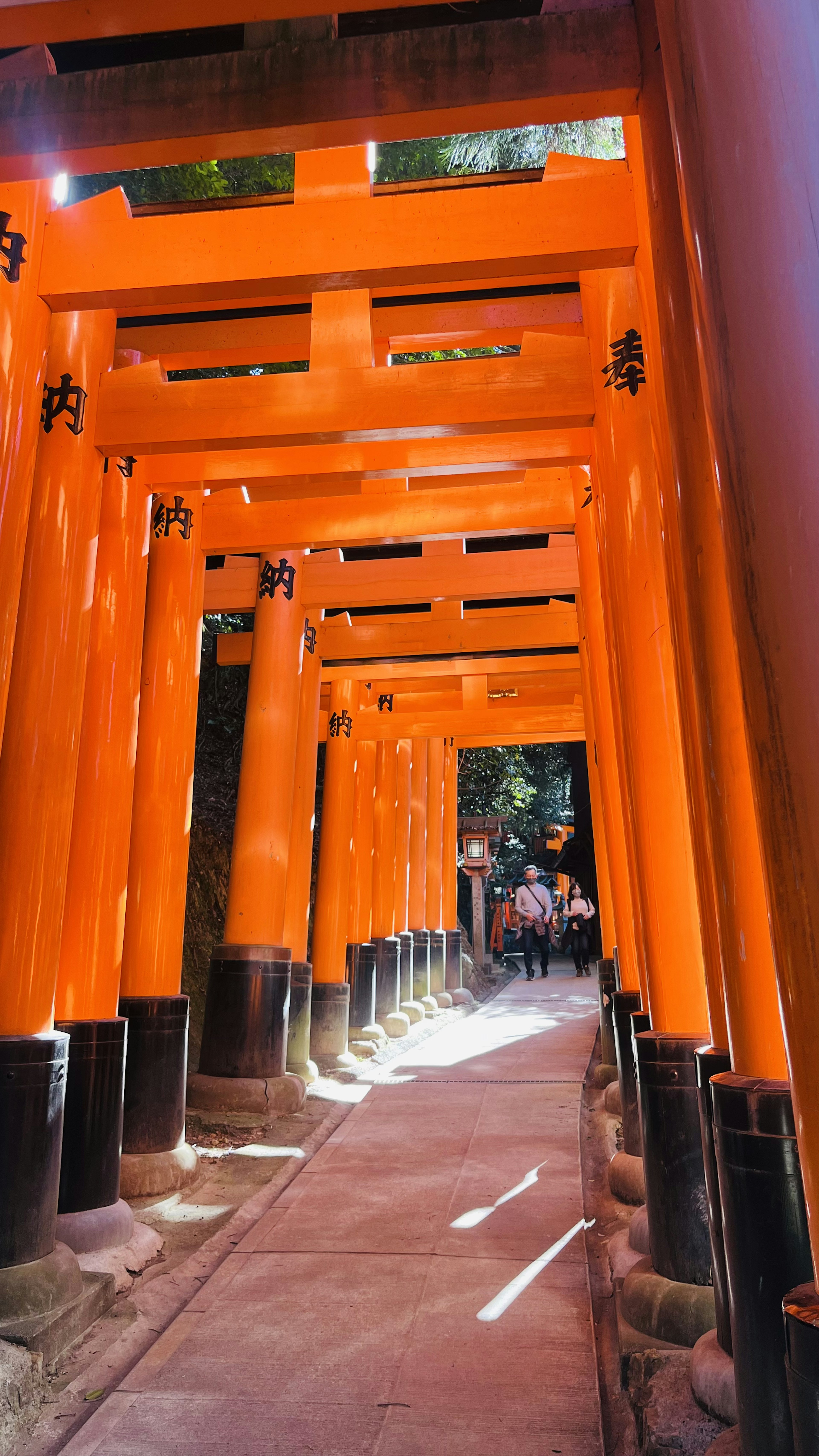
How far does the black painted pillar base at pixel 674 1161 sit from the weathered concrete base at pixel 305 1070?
4.82 metres

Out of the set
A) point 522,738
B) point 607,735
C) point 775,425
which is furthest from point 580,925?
point 775,425

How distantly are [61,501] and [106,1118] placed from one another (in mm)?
2593

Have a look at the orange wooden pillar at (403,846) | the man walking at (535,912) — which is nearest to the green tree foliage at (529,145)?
the orange wooden pillar at (403,846)

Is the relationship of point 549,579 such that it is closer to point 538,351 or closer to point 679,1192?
point 538,351

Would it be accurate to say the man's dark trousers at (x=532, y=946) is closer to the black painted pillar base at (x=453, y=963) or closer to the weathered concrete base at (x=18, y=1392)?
the black painted pillar base at (x=453, y=963)

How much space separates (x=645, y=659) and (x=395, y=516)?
2.83 metres

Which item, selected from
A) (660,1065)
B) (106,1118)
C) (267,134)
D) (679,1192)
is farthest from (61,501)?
(679,1192)

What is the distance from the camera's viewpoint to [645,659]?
12.7ft

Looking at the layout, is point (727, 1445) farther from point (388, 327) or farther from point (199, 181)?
point (199, 181)

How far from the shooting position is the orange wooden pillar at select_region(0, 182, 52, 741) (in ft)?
11.3

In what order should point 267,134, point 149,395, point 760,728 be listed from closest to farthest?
point 760,728
point 267,134
point 149,395

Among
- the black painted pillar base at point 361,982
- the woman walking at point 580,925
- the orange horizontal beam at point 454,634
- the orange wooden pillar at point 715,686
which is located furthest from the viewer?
the woman walking at point 580,925

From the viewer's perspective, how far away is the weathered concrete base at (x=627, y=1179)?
14.2 ft

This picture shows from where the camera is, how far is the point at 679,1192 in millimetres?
3055
